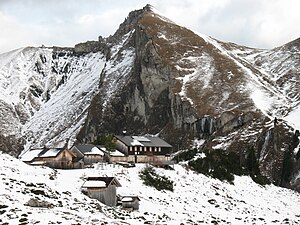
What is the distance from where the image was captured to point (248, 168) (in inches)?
3472

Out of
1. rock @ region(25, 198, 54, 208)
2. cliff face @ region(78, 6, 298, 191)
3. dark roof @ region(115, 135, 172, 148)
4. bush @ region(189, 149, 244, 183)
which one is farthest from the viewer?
cliff face @ region(78, 6, 298, 191)

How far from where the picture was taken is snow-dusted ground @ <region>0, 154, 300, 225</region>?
37.0 meters

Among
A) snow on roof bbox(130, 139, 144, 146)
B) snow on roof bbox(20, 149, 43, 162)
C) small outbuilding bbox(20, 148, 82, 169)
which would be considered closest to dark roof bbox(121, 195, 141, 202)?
small outbuilding bbox(20, 148, 82, 169)

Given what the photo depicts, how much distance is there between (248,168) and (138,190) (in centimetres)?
3632

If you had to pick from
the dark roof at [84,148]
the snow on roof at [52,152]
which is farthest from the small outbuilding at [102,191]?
the dark roof at [84,148]

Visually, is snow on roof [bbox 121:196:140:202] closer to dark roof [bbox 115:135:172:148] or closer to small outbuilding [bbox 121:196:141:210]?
small outbuilding [bbox 121:196:141:210]

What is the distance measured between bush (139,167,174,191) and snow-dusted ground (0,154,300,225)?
Answer: 87 cm

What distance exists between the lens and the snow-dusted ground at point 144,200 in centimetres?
3700

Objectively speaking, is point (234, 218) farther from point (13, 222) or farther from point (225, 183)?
point (13, 222)

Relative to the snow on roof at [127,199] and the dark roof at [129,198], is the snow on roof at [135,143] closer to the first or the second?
the dark roof at [129,198]

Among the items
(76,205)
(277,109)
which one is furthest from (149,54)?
(76,205)

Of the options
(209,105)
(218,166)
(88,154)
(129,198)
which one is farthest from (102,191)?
(209,105)

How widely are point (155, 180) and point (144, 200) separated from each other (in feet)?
29.0

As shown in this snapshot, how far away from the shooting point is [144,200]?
5300 centimetres
